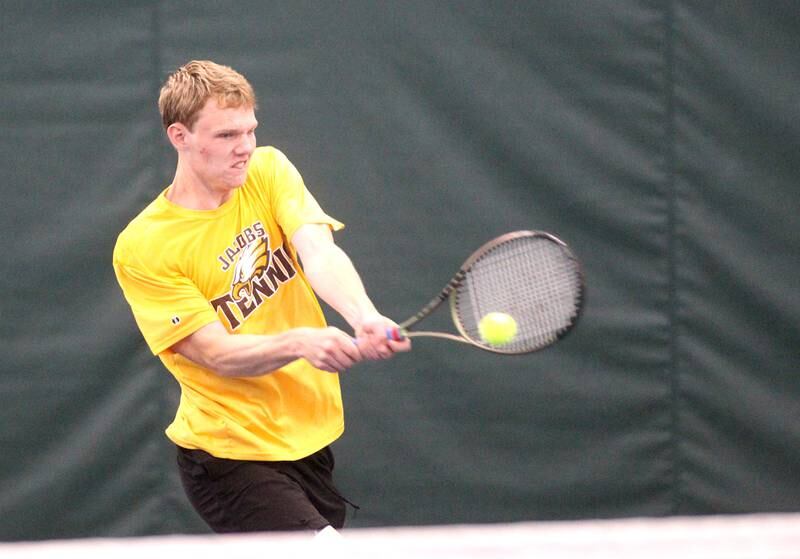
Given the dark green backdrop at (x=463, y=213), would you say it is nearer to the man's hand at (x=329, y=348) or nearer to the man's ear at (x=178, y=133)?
the man's ear at (x=178, y=133)

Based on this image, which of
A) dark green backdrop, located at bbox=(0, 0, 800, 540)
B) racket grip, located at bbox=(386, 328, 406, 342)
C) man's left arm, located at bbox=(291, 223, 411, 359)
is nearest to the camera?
racket grip, located at bbox=(386, 328, 406, 342)

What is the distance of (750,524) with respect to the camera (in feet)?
6.17

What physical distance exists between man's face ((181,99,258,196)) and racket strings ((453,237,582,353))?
0.62 meters

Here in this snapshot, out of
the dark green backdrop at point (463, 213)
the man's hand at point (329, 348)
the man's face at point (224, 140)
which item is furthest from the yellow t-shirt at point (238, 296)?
the dark green backdrop at point (463, 213)

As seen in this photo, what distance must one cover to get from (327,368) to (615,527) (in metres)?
1.37

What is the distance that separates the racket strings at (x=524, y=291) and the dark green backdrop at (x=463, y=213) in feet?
4.26

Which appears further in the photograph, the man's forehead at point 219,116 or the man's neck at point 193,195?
the man's neck at point 193,195

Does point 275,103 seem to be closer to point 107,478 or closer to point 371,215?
point 371,215

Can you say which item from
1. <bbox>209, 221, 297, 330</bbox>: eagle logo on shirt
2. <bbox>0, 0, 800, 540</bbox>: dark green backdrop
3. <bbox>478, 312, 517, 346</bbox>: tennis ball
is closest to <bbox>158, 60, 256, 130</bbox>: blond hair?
<bbox>209, 221, 297, 330</bbox>: eagle logo on shirt

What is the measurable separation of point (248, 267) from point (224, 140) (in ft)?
1.09

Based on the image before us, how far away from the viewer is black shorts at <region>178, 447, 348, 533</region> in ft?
11.5

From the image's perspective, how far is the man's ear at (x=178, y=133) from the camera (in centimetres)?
347

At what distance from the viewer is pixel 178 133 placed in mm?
3496

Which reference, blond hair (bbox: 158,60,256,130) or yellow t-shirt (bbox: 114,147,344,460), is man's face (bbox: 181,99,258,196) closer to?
blond hair (bbox: 158,60,256,130)
